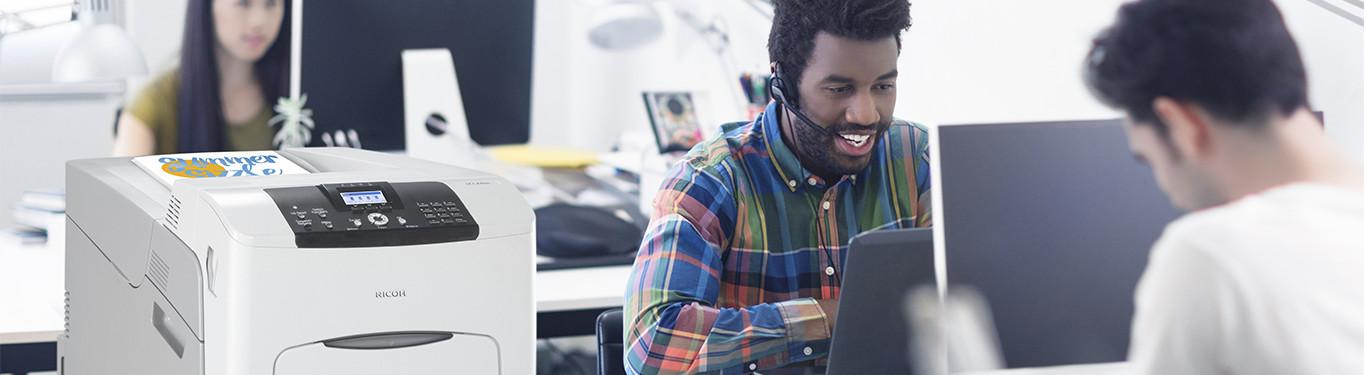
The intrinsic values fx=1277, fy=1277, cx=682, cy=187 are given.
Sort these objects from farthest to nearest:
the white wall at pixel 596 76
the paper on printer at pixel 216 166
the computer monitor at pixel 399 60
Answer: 1. the white wall at pixel 596 76
2. the computer monitor at pixel 399 60
3. the paper on printer at pixel 216 166

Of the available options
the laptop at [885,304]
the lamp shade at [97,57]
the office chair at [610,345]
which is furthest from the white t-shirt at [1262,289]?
the lamp shade at [97,57]

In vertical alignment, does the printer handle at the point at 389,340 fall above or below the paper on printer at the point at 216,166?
below

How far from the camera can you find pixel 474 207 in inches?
49.3

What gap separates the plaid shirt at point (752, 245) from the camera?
1.43 metres

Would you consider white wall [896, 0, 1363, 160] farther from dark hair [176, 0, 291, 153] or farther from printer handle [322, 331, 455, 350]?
dark hair [176, 0, 291, 153]

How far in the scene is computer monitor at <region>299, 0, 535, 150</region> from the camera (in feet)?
7.24

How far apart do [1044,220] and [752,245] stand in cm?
68

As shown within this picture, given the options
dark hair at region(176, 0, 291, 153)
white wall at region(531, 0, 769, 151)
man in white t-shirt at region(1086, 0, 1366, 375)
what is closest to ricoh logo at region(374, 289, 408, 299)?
man in white t-shirt at region(1086, 0, 1366, 375)

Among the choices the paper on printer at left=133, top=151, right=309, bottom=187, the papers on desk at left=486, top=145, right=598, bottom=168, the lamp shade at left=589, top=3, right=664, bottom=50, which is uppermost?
the lamp shade at left=589, top=3, right=664, bottom=50

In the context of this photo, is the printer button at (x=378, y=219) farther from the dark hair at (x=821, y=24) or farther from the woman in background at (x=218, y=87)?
the woman in background at (x=218, y=87)

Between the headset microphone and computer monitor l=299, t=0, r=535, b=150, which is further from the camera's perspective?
computer monitor l=299, t=0, r=535, b=150

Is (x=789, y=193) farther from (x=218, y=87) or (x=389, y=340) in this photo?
(x=218, y=87)

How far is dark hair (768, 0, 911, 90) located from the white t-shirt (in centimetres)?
70

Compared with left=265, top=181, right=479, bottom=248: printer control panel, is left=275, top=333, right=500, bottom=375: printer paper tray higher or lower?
lower
